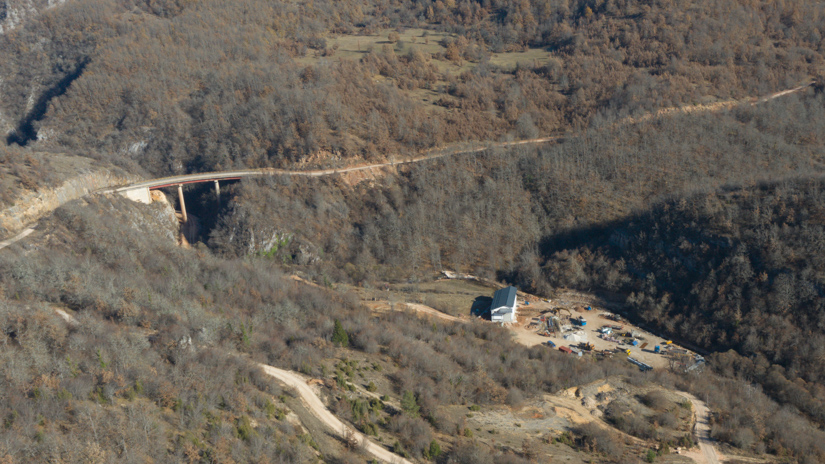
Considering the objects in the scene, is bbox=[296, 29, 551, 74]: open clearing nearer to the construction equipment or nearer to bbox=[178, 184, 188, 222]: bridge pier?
bbox=[178, 184, 188, 222]: bridge pier

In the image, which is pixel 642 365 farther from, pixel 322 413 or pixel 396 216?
pixel 396 216

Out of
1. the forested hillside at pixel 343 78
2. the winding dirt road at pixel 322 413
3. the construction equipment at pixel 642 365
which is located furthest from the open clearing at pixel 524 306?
the forested hillside at pixel 343 78

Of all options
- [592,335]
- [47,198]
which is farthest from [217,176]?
[592,335]

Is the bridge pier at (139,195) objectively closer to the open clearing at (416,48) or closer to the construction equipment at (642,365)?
the open clearing at (416,48)

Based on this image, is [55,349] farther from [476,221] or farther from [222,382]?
[476,221]

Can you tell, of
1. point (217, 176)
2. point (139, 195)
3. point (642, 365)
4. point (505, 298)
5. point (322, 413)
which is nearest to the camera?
point (322, 413)

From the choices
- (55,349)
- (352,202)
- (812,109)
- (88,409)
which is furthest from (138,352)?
(812,109)

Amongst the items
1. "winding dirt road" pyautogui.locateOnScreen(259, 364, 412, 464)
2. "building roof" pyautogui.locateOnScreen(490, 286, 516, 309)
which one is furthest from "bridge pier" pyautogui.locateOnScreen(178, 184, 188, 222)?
"winding dirt road" pyautogui.locateOnScreen(259, 364, 412, 464)
